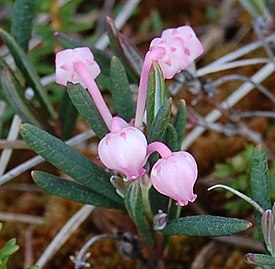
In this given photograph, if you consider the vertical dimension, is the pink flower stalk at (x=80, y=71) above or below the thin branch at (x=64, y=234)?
above

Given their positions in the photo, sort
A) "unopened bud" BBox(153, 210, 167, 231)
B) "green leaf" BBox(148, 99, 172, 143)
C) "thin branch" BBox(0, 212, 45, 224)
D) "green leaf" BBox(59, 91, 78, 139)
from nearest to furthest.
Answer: "green leaf" BBox(148, 99, 172, 143)
"unopened bud" BBox(153, 210, 167, 231)
"green leaf" BBox(59, 91, 78, 139)
"thin branch" BBox(0, 212, 45, 224)

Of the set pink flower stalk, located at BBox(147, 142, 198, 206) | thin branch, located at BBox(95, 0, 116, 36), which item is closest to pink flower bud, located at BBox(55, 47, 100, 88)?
pink flower stalk, located at BBox(147, 142, 198, 206)

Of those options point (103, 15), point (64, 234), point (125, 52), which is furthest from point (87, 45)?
point (103, 15)

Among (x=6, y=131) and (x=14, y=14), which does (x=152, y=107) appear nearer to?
(x=14, y=14)

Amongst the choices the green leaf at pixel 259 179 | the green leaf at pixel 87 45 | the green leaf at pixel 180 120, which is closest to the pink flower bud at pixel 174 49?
the green leaf at pixel 180 120

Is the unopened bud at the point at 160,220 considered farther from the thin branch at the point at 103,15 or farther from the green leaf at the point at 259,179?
the thin branch at the point at 103,15

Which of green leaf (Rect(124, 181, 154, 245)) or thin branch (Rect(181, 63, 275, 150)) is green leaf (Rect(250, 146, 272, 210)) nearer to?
green leaf (Rect(124, 181, 154, 245))

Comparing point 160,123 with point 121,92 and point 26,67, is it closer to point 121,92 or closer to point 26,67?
point 121,92
